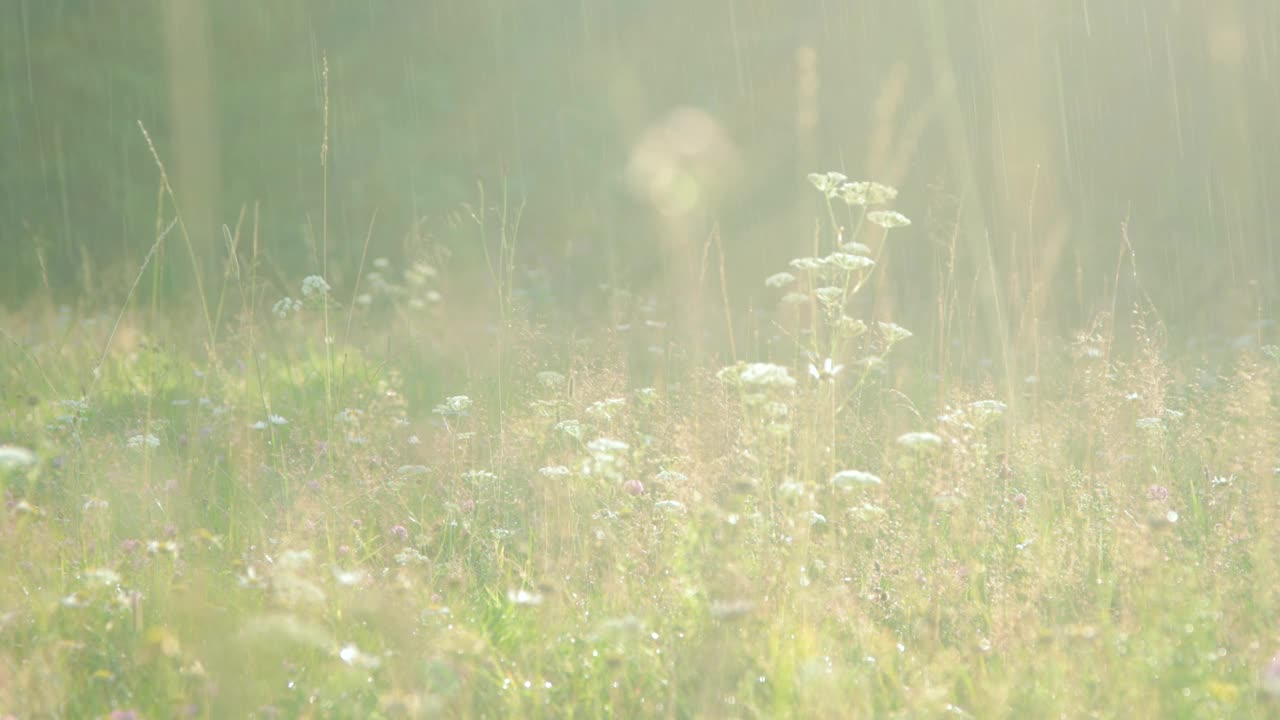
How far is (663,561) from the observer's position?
243 centimetres

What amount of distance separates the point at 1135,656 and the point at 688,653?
36.0 inches

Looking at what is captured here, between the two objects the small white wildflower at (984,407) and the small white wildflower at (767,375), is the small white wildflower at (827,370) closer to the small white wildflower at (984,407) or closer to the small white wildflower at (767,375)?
the small white wildflower at (767,375)

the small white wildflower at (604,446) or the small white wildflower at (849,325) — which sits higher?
the small white wildflower at (849,325)

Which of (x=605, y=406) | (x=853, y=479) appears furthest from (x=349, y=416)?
(x=853, y=479)

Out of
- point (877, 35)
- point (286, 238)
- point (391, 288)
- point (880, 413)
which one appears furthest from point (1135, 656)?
Answer: point (286, 238)

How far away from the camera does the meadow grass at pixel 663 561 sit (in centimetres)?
203

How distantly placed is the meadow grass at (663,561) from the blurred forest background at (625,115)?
5.39m

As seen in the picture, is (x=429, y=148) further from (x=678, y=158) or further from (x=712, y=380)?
(x=712, y=380)

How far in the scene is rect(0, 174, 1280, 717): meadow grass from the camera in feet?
6.67

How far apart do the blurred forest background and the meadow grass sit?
17.7ft

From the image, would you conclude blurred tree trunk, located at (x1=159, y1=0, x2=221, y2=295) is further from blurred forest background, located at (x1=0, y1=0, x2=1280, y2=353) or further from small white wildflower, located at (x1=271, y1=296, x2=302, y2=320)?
small white wildflower, located at (x1=271, y1=296, x2=302, y2=320)

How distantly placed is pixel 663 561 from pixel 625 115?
7.40 metres

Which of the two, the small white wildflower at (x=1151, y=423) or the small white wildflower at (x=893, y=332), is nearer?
the small white wildflower at (x=893, y=332)

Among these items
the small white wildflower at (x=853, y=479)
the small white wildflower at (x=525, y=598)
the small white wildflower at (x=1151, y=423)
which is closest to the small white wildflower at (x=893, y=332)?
the small white wildflower at (x=853, y=479)
